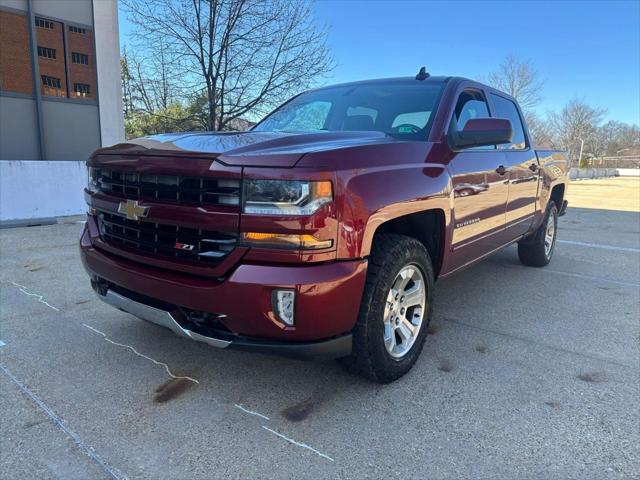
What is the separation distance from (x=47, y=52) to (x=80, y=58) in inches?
28.8

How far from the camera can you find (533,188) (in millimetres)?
4848

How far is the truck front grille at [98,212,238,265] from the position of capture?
220 cm

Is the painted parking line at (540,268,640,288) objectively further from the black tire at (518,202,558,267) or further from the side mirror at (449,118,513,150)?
the side mirror at (449,118,513,150)

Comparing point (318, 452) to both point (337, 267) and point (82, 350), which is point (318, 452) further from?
point (82, 350)

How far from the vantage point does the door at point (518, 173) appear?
4223 mm

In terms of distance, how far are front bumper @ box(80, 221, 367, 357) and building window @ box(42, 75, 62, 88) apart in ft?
34.2

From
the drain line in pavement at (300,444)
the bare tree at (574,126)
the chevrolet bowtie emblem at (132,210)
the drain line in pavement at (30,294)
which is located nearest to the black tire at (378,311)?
the drain line in pavement at (300,444)

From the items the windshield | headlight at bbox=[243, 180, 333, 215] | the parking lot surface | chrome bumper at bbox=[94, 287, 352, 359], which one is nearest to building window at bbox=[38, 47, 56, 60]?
the parking lot surface

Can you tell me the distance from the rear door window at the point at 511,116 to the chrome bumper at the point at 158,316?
311 cm

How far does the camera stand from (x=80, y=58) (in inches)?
436

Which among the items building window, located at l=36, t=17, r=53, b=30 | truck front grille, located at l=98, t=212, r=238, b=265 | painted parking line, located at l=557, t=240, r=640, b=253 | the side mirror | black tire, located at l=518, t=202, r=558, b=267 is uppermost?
building window, located at l=36, t=17, r=53, b=30

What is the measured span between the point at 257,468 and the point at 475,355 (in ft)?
5.94

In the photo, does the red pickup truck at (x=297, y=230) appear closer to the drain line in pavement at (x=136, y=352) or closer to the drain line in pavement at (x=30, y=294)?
the drain line in pavement at (x=136, y=352)

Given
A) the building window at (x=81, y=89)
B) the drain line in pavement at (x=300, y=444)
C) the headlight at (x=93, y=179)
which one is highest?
the building window at (x=81, y=89)
